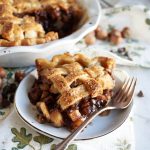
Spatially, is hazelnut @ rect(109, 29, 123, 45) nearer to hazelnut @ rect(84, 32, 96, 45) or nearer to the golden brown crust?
hazelnut @ rect(84, 32, 96, 45)

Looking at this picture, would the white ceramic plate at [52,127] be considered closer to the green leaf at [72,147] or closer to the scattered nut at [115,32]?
the green leaf at [72,147]

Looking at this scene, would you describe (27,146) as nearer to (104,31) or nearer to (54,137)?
(54,137)

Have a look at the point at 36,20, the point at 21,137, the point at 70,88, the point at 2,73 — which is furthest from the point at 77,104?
the point at 36,20

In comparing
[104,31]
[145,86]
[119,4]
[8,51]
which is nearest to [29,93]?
[8,51]

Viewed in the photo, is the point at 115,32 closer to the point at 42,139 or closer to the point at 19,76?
the point at 19,76

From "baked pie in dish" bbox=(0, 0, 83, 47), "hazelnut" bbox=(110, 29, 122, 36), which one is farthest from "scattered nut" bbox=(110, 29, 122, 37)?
"baked pie in dish" bbox=(0, 0, 83, 47)

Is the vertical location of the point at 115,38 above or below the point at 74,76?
below

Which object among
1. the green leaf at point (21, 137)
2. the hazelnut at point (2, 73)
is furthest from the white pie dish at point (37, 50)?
the green leaf at point (21, 137)
